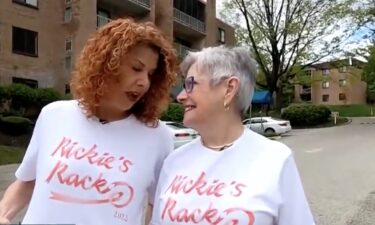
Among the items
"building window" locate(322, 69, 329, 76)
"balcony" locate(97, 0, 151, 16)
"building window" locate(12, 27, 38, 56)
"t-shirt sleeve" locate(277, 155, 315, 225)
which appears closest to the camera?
"t-shirt sleeve" locate(277, 155, 315, 225)

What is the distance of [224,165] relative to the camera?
1.95m

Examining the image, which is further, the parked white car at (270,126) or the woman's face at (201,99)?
the parked white car at (270,126)

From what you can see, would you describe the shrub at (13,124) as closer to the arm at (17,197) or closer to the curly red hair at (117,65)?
the arm at (17,197)

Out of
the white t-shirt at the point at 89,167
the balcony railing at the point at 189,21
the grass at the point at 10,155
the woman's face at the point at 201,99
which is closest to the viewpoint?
the white t-shirt at the point at 89,167

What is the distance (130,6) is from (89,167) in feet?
99.0

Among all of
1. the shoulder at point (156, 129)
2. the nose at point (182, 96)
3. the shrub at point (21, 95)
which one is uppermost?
the shrub at point (21, 95)

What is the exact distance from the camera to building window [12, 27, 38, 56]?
81.0 ft

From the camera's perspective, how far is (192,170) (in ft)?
6.54

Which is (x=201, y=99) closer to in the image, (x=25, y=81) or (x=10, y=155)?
(x=10, y=155)

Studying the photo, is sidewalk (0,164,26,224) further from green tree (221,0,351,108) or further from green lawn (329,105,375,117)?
green lawn (329,105,375,117)

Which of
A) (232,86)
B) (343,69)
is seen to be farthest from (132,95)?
(343,69)

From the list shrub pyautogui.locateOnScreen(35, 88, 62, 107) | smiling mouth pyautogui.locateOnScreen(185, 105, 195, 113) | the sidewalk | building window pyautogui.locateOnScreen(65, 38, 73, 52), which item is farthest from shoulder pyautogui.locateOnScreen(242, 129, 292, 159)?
building window pyautogui.locateOnScreen(65, 38, 73, 52)

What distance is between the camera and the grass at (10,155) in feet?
53.7

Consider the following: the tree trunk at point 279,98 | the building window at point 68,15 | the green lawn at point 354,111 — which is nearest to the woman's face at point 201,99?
the building window at point 68,15
